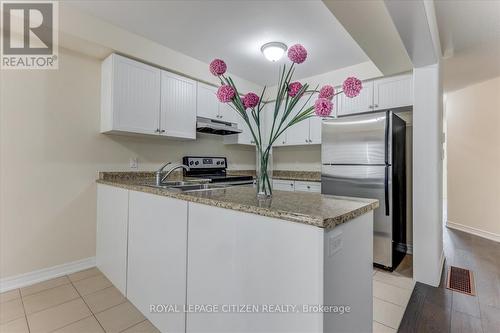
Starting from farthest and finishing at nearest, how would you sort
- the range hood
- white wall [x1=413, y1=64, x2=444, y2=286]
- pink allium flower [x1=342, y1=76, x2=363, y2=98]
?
1. the range hood
2. white wall [x1=413, y1=64, x2=444, y2=286]
3. pink allium flower [x1=342, y1=76, x2=363, y2=98]

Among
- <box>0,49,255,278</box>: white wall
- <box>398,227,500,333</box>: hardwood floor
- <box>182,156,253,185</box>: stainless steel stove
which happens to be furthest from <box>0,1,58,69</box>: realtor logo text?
<box>398,227,500,333</box>: hardwood floor

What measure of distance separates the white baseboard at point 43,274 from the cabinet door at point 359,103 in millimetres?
3535

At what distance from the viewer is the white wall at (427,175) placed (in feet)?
7.45

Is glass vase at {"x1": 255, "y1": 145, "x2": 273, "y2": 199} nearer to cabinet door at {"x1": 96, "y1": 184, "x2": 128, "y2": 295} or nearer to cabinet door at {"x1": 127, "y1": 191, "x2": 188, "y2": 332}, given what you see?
cabinet door at {"x1": 127, "y1": 191, "x2": 188, "y2": 332}

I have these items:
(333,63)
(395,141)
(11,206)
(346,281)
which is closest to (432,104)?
(395,141)

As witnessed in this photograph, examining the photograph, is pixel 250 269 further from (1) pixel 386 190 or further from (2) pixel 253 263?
(1) pixel 386 190

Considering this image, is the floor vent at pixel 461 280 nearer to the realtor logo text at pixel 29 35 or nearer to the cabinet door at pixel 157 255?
the cabinet door at pixel 157 255

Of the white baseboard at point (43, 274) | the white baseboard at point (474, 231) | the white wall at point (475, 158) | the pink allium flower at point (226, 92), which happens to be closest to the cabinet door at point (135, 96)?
the white baseboard at point (43, 274)

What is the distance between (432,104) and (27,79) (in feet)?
12.5

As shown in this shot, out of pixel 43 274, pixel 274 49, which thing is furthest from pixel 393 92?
pixel 43 274

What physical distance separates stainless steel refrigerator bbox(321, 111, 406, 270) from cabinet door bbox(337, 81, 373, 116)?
45 centimetres

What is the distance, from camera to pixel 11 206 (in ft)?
7.09

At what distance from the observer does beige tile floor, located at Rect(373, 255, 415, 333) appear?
172cm

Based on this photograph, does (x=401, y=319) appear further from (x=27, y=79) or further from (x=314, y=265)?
(x=27, y=79)
